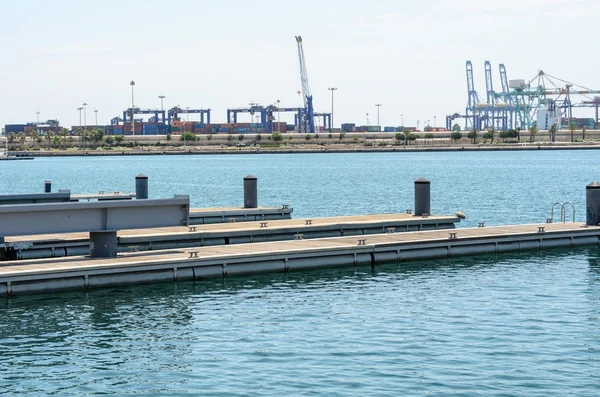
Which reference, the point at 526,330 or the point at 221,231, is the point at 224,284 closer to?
the point at 221,231

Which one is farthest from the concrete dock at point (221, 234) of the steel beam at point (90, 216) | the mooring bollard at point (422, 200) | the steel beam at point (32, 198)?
the steel beam at point (32, 198)

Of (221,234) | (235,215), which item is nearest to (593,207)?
(221,234)

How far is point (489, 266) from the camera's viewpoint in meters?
30.4

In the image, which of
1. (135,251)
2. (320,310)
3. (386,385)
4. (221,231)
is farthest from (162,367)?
(221,231)

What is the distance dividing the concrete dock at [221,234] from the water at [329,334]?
4916 mm

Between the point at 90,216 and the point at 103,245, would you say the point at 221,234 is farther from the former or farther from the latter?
the point at 90,216

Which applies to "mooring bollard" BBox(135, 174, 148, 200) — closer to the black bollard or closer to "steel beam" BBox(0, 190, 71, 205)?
"steel beam" BBox(0, 190, 71, 205)

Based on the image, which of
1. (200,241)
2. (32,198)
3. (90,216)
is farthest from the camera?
(32,198)

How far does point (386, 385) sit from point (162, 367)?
433 cm

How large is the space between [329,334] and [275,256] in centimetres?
799

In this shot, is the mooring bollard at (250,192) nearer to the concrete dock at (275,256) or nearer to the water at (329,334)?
the concrete dock at (275,256)

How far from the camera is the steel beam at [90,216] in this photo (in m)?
24.6

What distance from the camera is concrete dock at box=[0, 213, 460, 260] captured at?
29203mm

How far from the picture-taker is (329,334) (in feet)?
66.5
